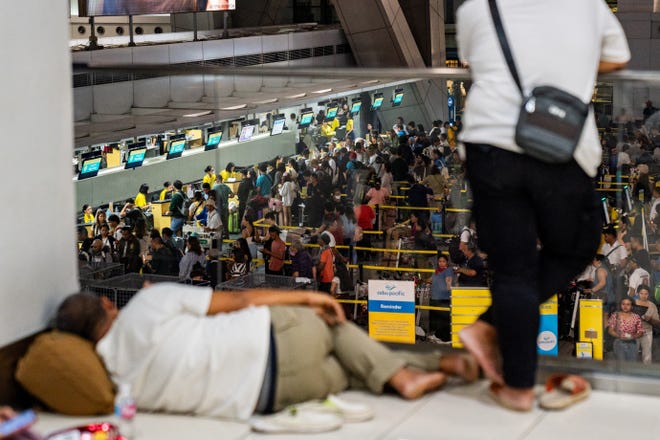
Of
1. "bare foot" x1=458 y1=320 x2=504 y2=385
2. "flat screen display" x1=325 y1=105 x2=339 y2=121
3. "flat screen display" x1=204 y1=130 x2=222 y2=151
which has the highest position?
"flat screen display" x1=325 y1=105 x2=339 y2=121

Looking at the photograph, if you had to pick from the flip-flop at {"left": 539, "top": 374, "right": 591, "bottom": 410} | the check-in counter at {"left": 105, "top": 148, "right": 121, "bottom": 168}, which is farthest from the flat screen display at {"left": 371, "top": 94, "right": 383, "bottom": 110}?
the flip-flop at {"left": 539, "top": 374, "right": 591, "bottom": 410}

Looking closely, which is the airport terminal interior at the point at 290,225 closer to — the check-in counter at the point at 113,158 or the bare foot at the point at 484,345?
the check-in counter at the point at 113,158

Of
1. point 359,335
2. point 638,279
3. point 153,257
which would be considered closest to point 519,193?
point 359,335

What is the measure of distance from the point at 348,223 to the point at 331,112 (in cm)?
97

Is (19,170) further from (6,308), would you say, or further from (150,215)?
Result: (150,215)

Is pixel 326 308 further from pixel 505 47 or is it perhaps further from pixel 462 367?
pixel 505 47

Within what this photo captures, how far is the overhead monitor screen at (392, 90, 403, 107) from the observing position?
886 centimetres

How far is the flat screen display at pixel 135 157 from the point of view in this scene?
10263 millimetres

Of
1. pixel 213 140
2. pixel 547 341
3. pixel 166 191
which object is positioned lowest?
pixel 547 341

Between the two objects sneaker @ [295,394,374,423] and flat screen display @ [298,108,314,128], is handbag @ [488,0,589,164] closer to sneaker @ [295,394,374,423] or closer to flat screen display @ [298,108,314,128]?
sneaker @ [295,394,374,423]

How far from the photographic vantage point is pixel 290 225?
805 centimetres

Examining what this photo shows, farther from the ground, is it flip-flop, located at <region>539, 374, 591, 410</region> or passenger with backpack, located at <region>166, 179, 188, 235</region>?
passenger with backpack, located at <region>166, 179, 188, 235</region>

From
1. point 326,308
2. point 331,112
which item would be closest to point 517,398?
point 326,308

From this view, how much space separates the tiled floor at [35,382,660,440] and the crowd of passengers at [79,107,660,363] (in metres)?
2.77
